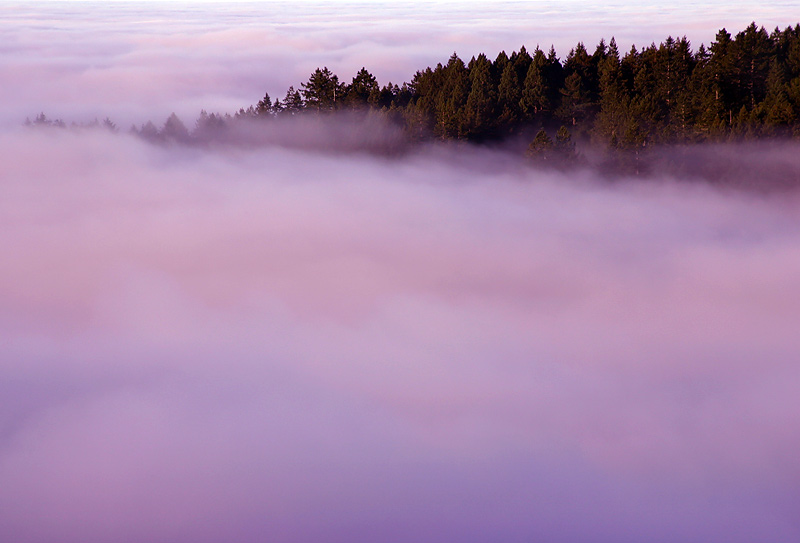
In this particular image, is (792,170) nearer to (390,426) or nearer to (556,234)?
(556,234)

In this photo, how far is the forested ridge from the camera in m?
61.2

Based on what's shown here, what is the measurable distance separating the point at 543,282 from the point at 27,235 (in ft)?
280

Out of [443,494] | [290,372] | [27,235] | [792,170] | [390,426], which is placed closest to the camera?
[443,494]

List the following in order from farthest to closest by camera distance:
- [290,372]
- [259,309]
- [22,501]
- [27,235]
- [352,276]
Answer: [27,235] < [352,276] < [259,309] < [290,372] < [22,501]

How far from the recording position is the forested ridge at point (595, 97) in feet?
201

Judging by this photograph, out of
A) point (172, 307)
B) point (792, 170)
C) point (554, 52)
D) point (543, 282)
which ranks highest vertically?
point (554, 52)

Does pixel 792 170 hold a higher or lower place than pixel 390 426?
higher

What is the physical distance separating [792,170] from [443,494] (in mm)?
35350

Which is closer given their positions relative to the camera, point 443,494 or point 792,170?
point 443,494

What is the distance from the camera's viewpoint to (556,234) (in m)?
80.2

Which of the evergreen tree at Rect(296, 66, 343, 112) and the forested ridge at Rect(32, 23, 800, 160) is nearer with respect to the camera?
the forested ridge at Rect(32, 23, 800, 160)

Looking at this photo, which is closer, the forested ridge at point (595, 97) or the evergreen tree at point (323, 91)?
the forested ridge at point (595, 97)

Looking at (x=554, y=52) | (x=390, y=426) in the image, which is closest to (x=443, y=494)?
(x=390, y=426)

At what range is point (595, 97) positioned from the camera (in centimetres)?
7506
